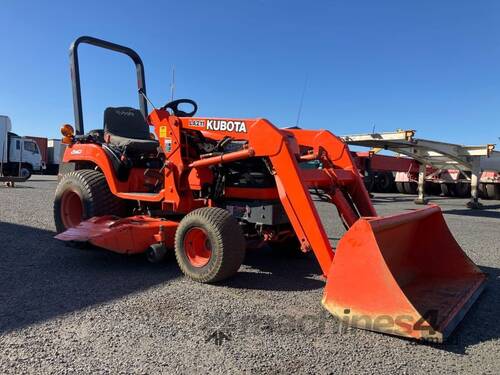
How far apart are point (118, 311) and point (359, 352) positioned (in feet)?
6.14

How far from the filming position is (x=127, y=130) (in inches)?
251

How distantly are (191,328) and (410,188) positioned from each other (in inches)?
878

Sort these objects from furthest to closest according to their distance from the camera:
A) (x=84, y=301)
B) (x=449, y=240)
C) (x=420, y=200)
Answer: (x=420, y=200) → (x=449, y=240) → (x=84, y=301)

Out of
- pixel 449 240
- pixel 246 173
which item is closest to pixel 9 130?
pixel 246 173

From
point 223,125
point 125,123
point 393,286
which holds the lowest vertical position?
point 393,286

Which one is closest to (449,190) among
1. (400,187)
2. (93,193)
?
(400,187)

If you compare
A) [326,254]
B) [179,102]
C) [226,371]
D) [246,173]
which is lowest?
[226,371]

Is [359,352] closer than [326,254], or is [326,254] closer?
[359,352]

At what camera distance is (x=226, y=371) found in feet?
8.52

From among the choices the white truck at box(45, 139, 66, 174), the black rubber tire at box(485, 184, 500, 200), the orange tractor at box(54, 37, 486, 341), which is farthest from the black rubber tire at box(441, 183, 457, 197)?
the white truck at box(45, 139, 66, 174)

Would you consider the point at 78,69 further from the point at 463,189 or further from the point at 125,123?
the point at 463,189

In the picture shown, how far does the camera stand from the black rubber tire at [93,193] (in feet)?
18.5

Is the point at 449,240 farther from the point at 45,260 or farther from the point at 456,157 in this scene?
the point at 456,157

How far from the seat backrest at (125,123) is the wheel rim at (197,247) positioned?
8.17 ft
